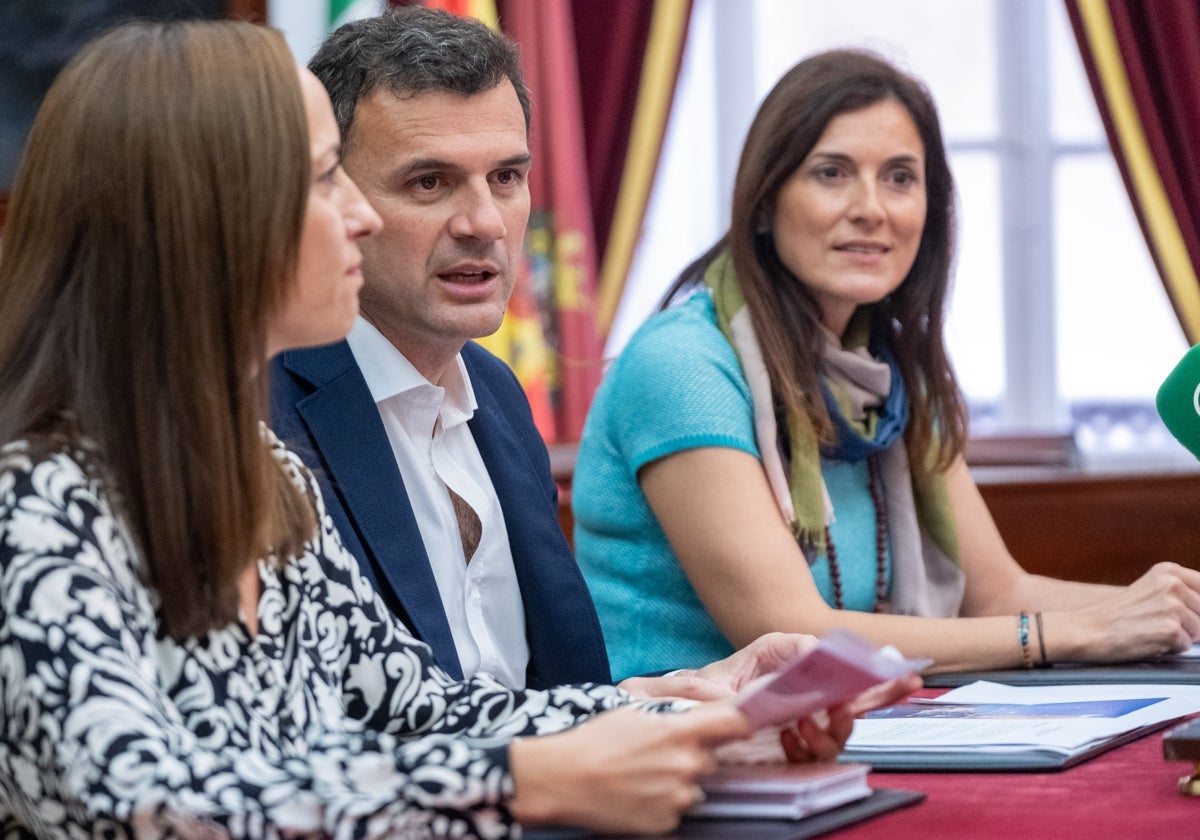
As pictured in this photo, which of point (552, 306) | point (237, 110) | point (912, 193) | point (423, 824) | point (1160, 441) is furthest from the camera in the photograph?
point (1160, 441)

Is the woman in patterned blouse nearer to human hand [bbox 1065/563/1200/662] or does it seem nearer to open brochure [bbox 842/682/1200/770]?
open brochure [bbox 842/682/1200/770]

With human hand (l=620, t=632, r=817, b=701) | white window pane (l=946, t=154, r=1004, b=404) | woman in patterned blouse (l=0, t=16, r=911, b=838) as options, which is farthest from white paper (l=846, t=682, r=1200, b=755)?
white window pane (l=946, t=154, r=1004, b=404)

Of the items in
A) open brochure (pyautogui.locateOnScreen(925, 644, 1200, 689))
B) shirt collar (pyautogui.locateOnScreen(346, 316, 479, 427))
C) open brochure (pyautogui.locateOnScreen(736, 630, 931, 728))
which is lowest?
open brochure (pyautogui.locateOnScreen(925, 644, 1200, 689))

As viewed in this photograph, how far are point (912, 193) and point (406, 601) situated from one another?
4.00ft

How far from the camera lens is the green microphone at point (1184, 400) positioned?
1666 mm

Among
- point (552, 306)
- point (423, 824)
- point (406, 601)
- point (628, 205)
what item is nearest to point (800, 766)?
point (423, 824)

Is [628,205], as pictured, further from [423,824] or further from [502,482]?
[423,824]

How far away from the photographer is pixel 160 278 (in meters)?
1.16

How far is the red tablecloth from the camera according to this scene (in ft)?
3.69

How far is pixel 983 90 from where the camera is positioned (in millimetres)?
5066

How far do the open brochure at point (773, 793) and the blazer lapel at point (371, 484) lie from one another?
60 centimetres

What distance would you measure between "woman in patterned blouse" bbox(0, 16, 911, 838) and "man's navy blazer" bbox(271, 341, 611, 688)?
15.2 inches

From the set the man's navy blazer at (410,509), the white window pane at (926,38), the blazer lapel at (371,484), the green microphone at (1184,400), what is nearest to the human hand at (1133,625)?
the green microphone at (1184,400)

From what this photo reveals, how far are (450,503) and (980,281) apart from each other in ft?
11.6
